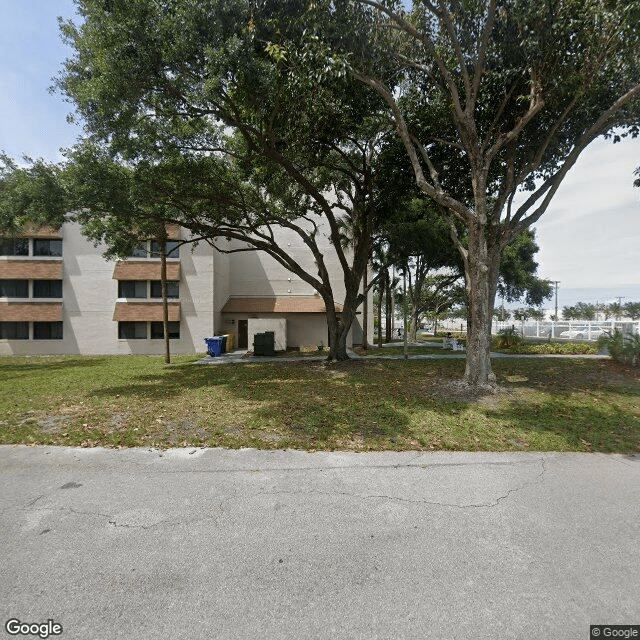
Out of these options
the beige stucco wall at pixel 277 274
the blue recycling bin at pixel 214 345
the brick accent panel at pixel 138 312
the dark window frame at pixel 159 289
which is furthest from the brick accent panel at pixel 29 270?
the blue recycling bin at pixel 214 345

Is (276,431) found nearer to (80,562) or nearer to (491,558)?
(80,562)

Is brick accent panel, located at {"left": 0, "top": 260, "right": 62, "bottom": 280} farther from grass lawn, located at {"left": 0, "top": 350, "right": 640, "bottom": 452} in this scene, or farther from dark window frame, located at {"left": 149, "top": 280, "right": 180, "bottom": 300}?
grass lawn, located at {"left": 0, "top": 350, "right": 640, "bottom": 452}

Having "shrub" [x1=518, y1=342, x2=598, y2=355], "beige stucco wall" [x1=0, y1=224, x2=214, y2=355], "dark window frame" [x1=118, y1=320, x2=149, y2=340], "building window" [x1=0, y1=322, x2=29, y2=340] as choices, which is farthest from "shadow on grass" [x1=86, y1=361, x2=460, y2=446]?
"building window" [x1=0, y1=322, x2=29, y2=340]

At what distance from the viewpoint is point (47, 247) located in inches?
880

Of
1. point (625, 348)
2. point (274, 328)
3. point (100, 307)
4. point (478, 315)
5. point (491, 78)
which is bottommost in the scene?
point (625, 348)

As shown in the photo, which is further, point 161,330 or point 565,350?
point 161,330

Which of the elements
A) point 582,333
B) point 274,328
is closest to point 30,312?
point 274,328

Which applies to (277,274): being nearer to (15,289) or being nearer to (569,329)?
(15,289)

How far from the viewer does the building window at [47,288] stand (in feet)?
73.0

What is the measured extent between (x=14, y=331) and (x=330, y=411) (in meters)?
24.5

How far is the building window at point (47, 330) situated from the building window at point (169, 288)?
20.7 feet

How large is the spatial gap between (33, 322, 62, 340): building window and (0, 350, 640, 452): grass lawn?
471 inches

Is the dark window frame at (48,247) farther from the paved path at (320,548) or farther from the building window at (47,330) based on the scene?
the paved path at (320,548)

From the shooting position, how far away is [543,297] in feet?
123
